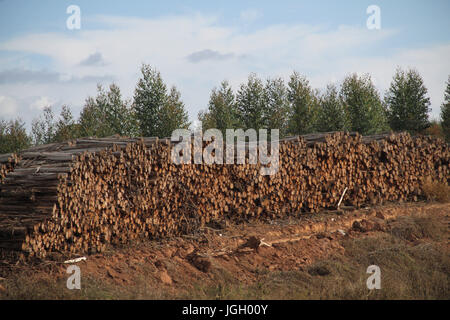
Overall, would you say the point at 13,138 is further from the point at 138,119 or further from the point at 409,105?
the point at 409,105

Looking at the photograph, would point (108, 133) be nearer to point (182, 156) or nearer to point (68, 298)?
point (182, 156)

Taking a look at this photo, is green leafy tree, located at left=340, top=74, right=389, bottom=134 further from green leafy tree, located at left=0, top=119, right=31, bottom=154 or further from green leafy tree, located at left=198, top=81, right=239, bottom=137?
green leafy tree, located at left=0, top=119, right=31, bottom=154

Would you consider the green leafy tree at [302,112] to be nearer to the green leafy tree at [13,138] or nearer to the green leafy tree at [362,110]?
the green leafy tree at [362,110]

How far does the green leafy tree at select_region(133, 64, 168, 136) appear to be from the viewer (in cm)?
2481

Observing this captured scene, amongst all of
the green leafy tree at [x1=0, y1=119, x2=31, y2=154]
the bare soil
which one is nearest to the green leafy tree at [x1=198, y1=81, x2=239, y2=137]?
the green leafy tree at [x1=0, y1=119, x2=31, y2=154]

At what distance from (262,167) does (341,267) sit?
10.1 feet

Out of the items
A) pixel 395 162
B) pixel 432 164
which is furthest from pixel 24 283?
pixel 432 164

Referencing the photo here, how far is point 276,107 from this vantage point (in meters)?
29.6

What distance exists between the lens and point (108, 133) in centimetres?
2508

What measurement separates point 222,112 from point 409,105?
1355 cm

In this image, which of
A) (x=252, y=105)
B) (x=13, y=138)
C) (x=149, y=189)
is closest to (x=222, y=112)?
(x=252, y=105)

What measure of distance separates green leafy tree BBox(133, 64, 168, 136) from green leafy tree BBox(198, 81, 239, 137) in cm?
484

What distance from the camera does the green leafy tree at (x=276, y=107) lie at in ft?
94.9

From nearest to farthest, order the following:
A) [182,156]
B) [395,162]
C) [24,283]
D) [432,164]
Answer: [24,283] → [182,156] → [395,162] → [432,164]
